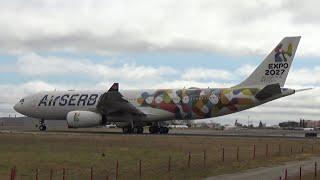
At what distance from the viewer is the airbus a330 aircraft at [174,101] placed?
55250mm

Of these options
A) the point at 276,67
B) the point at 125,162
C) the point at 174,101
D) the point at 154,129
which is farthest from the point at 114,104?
the point at 125,162

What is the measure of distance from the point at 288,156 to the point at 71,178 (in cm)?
1562

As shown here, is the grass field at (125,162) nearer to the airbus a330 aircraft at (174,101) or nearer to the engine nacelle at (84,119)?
the airbus a330 aircraft at (174,101)

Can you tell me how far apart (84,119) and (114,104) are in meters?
3.46

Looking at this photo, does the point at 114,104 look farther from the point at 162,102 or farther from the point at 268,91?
the point at 268,91

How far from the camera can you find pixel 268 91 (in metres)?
53.0

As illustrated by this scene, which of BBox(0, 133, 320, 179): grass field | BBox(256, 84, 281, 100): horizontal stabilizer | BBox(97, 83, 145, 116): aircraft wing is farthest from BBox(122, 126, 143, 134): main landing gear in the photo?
BBox(0, 133, 320, 179): grass field

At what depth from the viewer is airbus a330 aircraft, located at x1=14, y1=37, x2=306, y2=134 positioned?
55.2 metres

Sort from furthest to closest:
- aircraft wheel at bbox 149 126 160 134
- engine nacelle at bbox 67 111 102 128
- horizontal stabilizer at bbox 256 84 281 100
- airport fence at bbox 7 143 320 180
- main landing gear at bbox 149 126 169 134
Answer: aircraft wheel at bbox 149 126 160 134
main landing gear at bbox 149 126 169 134
engine nacelle at bbox 67 111 102 128
horizontal stabilizer at bbox 256 84 281 100
airport fence at bbox 7 143 320 180

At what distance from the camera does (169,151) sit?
3372 cm

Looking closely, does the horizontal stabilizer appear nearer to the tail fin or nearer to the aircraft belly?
the tail fin

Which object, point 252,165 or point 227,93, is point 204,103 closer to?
point 227,93

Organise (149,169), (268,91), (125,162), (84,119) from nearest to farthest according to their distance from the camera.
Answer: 1. (149,169)
2. (125,162)
3. (268,91)
4. (84,119)

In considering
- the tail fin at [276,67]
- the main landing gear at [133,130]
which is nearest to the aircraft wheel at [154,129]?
the main landing gear at [133,130]
